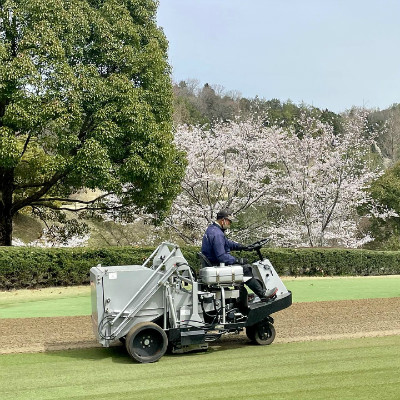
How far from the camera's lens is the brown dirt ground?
807cm

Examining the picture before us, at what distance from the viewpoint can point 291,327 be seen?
9.16m

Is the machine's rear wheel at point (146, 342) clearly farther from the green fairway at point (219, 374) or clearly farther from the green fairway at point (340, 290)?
the green fairway at point (340, 290)

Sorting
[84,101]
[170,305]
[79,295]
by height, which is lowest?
[79,295]

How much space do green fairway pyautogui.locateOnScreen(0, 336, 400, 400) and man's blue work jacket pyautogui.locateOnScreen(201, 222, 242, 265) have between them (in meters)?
1.19

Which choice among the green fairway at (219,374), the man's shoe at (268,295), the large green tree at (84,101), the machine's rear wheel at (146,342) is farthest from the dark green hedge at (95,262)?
the man's shoe at (268,295)

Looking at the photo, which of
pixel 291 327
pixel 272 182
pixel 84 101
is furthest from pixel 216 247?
pixel 272 182

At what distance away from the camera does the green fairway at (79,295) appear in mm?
12141

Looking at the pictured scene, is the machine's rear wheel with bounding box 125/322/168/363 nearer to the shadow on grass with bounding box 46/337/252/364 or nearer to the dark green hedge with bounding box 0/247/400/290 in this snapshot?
the shadow on grass with bounding box 46/337/252/364

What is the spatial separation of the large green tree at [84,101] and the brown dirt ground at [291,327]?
6986 millimetres

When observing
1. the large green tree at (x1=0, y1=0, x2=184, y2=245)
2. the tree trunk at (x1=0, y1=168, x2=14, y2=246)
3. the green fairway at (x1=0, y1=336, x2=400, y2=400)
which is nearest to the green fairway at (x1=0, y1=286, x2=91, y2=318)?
the tree trunk at (x1=0, y1=168, x2=14, y2=246)

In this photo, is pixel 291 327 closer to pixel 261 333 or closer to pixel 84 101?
pixel 261 333

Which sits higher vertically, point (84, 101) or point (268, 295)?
point (84, 101)

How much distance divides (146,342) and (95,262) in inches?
430

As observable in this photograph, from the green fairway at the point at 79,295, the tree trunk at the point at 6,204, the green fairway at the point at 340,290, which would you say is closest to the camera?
the green fairway at the point at 79,295
